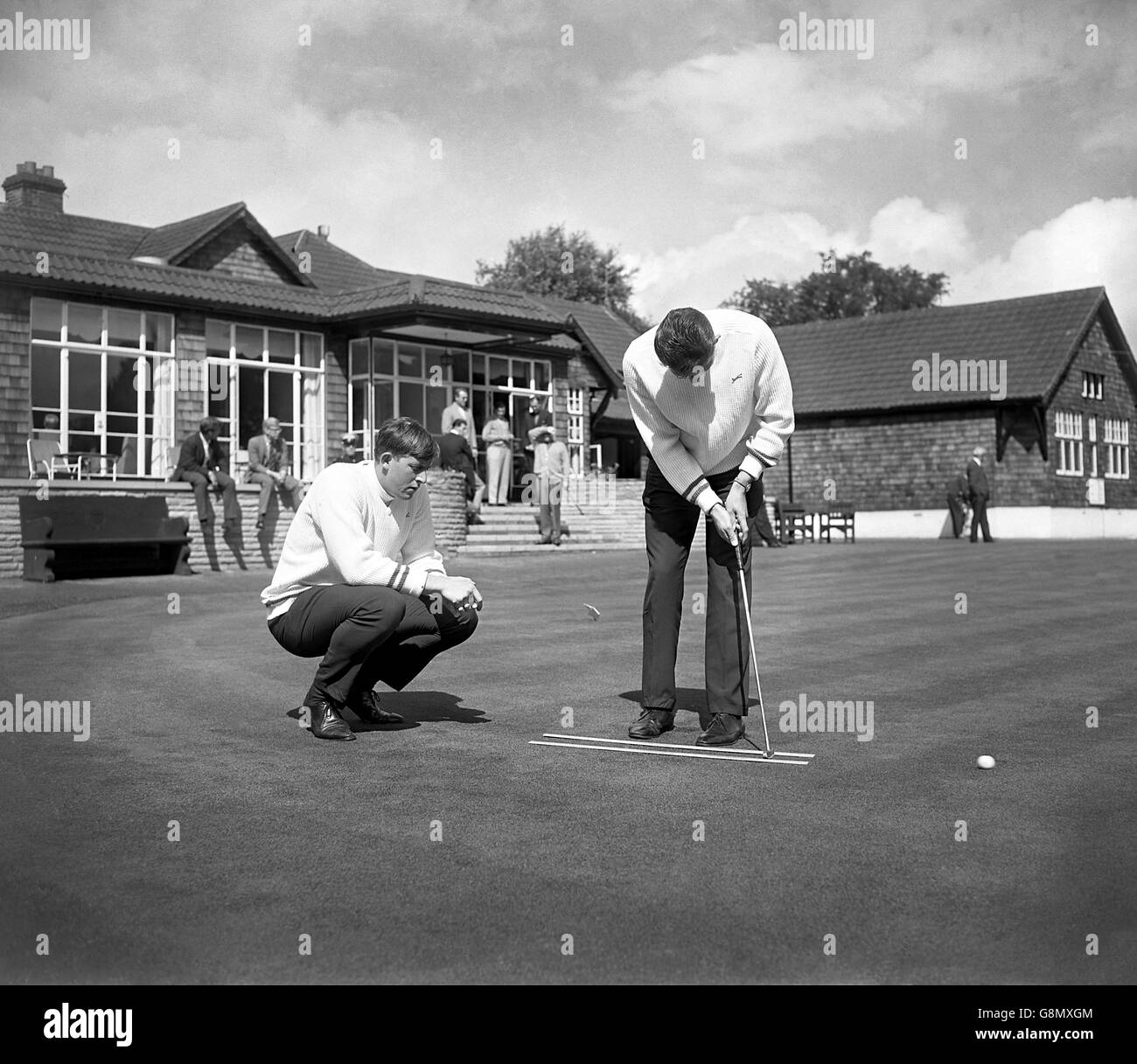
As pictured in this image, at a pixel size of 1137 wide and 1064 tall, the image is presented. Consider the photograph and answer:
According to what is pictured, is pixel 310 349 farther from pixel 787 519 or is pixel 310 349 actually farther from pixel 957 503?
pixel 957 503

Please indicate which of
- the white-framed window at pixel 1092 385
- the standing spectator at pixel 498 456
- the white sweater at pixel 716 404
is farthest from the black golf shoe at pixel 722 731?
the white-framed window at pixel 1092 385

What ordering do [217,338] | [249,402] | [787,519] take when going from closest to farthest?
[217,338] → [249,402] → [787,519]

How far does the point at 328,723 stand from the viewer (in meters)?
6.88

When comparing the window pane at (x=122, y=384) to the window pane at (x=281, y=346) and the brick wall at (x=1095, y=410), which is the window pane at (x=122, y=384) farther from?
the brick wall at (x=1095, y=410)

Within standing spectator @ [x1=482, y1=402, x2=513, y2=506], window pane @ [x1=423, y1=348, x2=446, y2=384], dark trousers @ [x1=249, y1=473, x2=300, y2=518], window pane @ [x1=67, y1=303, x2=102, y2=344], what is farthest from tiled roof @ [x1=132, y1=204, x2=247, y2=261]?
dark trousers @ [x1=249, y1=473, x2=300, y2=518]

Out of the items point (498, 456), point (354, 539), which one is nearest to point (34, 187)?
point (498, 456)

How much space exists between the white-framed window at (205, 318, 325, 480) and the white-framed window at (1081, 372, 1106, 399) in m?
29.1

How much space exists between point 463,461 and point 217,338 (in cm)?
652

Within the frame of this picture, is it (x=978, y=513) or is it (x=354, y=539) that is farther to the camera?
(x=978, y=513)

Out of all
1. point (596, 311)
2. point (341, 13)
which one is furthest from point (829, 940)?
point (596, 311)

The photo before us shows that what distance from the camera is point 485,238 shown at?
75750 millimetres

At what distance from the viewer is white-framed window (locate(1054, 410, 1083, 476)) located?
149ft

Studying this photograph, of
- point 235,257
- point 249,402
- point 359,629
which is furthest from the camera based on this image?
point 235,257
